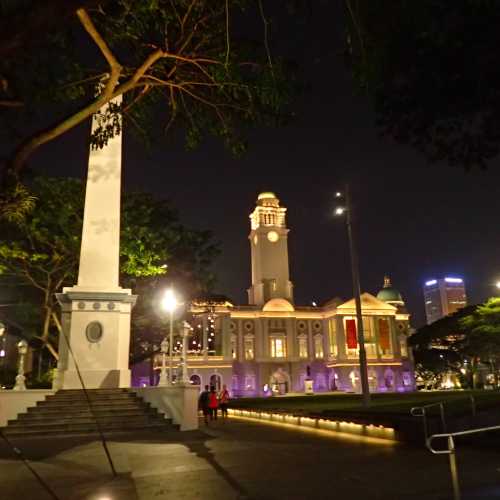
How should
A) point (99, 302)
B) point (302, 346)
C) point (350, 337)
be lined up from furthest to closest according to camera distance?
point (302, 346) → point (350, 337) → point (99, 302)

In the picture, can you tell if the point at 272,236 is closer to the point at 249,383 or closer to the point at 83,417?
the point at 249,383

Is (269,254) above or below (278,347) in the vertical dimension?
above

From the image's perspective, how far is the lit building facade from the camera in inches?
2527

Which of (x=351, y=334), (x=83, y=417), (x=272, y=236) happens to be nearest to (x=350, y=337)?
(x=351, y=334)

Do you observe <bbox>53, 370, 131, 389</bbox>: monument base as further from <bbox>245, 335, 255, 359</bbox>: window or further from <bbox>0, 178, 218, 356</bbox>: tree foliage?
<bbox>245, 335, 255, 359</bbox>: window

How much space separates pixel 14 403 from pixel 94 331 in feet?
13.3

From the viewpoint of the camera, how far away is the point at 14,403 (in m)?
16.1

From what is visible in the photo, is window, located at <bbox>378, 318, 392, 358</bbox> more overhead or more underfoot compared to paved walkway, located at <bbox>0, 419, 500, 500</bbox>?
more overhead

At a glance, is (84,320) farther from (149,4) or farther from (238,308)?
(238,308)

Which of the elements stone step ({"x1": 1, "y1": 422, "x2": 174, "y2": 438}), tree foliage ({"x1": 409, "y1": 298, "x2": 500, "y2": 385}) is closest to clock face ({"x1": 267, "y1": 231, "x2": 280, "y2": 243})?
tree foliage ({"x1": 409, "y1": 298, "x2": 500, "y2": 385})

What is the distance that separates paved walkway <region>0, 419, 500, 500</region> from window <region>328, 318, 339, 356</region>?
56.8m

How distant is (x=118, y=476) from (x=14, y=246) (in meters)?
18.6

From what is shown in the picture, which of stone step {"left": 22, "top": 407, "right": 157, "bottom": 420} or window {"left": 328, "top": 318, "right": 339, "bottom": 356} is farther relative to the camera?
window {"left": 328, "top": 318, "right": 339, "bottom": 356}

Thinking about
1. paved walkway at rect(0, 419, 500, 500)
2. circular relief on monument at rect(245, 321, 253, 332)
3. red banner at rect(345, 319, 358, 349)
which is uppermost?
circular relief on monument at rect(245, 321, 253, 332)
